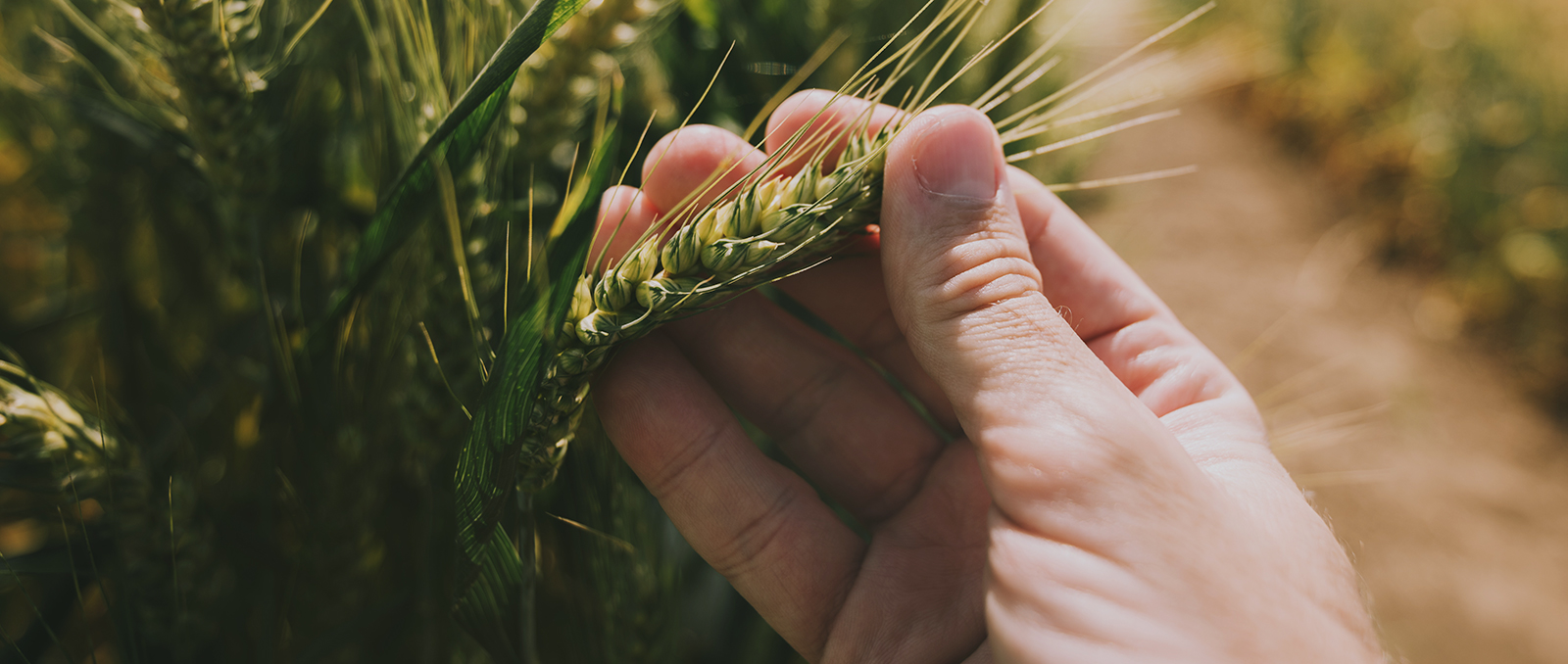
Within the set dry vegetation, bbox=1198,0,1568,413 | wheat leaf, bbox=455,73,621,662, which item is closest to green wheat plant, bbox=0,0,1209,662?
wheat leaf, bbox=455,73,621,662

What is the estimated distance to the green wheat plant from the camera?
52cm

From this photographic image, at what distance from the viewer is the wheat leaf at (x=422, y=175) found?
47 centimetres

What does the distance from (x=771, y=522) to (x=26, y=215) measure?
103 cm

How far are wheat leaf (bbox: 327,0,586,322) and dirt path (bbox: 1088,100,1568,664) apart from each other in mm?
1234

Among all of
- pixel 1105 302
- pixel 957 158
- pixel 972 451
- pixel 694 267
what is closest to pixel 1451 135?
pixel 1105 302

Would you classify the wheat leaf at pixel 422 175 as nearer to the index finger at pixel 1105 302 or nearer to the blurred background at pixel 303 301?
the blurred background at pixel 303 301

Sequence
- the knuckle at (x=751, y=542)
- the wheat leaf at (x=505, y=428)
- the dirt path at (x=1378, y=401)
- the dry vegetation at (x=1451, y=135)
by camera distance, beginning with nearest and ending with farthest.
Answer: the wheat leaf at (x=505, y=428) → the knuckle at (x=751, y=542) → the dirt path at (x=1378, y=401) → the dry vegetation at (x=1451, y=135)

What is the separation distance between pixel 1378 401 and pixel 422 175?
3.02 meters

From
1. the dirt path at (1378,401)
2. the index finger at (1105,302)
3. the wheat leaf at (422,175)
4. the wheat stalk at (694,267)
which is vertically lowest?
the dirt path at (1378,401)

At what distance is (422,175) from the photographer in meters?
0.56

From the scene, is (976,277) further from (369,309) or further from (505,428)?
(369,309)

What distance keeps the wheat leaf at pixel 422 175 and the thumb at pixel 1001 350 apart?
0.28 meters

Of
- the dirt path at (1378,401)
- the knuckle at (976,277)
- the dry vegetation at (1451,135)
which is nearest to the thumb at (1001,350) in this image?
the knuckle at (976,277)

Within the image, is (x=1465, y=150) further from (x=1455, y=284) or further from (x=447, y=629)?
(x=447, y=629)
